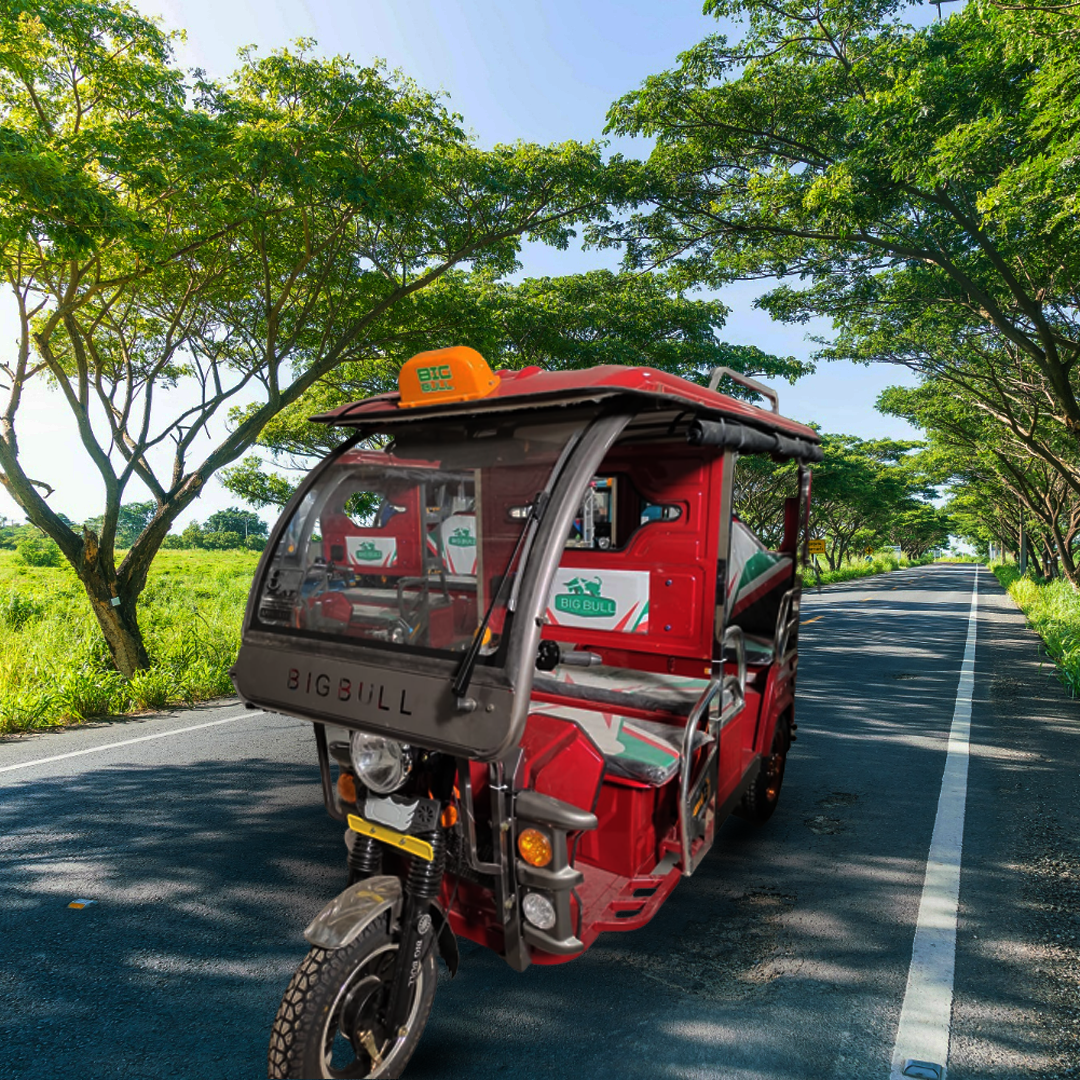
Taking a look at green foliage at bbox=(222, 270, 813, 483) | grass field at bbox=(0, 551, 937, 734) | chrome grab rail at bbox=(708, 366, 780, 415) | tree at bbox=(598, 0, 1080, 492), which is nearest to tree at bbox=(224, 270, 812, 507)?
green foliage at bbox=(222, 270, 813, 483)

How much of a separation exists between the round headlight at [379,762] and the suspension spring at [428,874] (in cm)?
21

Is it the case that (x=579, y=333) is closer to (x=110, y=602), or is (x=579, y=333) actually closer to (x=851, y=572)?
(x=110, y=602)

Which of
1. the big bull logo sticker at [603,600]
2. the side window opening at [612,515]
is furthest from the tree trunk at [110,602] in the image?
the side window opening at [612,515]

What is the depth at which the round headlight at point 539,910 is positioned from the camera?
2.32 meters

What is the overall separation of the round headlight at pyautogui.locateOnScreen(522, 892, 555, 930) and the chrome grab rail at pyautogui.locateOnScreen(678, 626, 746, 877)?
2.14 feet

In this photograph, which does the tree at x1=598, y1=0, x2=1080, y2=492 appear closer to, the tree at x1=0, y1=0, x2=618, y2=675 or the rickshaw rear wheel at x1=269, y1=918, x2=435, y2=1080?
the tree at x1=0, y1=0, x2=618, y2=675

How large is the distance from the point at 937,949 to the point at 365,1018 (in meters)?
2.52

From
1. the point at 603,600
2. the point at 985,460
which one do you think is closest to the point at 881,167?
the point at 603,600

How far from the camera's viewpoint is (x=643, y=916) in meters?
2.62

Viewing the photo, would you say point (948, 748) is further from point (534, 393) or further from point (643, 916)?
point (534, 393)

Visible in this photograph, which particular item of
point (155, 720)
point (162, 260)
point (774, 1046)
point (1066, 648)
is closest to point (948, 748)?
point (774, 1046)

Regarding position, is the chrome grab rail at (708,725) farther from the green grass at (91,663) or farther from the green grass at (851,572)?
the green grass at (851,572)

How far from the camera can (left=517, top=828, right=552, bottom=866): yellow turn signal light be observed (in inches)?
90.3

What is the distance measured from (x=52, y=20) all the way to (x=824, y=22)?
7.85m
